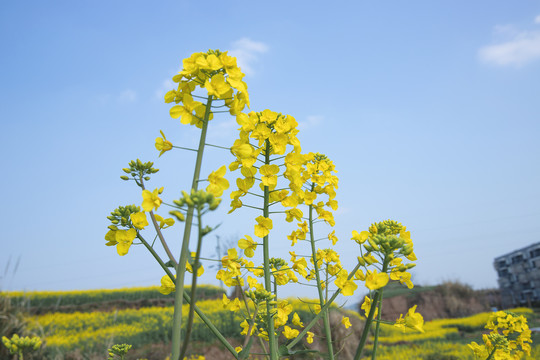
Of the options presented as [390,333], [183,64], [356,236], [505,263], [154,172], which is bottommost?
[390,333]

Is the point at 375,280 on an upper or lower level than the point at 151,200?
lower

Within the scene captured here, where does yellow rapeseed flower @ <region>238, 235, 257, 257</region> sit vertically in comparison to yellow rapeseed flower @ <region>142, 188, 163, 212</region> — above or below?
below

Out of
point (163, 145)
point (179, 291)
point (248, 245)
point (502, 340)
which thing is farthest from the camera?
point (502, 340)

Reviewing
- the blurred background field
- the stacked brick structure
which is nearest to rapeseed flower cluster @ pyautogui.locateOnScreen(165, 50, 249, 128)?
the blurred background field

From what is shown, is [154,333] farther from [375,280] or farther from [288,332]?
[375,280]

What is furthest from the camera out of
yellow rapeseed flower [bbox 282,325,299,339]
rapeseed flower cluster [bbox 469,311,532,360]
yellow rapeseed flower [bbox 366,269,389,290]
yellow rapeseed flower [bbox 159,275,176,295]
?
rapeseed flower cluster [bbox 469,311,532,360]

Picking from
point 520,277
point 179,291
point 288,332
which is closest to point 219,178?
point 179,291

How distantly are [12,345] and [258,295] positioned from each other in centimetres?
177

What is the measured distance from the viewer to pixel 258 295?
1.72 m

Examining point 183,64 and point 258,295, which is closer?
point 183,64

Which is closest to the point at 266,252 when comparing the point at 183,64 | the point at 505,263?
the point at 183,64

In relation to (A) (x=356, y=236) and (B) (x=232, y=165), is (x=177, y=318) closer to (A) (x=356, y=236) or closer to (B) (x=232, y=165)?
(B) (x=232, y=165)

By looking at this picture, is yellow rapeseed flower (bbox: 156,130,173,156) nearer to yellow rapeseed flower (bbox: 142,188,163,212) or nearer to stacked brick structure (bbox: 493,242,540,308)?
yellow rapeseed flower (bbox: 142,188,163,212)

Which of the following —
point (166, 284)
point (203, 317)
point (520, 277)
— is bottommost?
point (203, 317)
